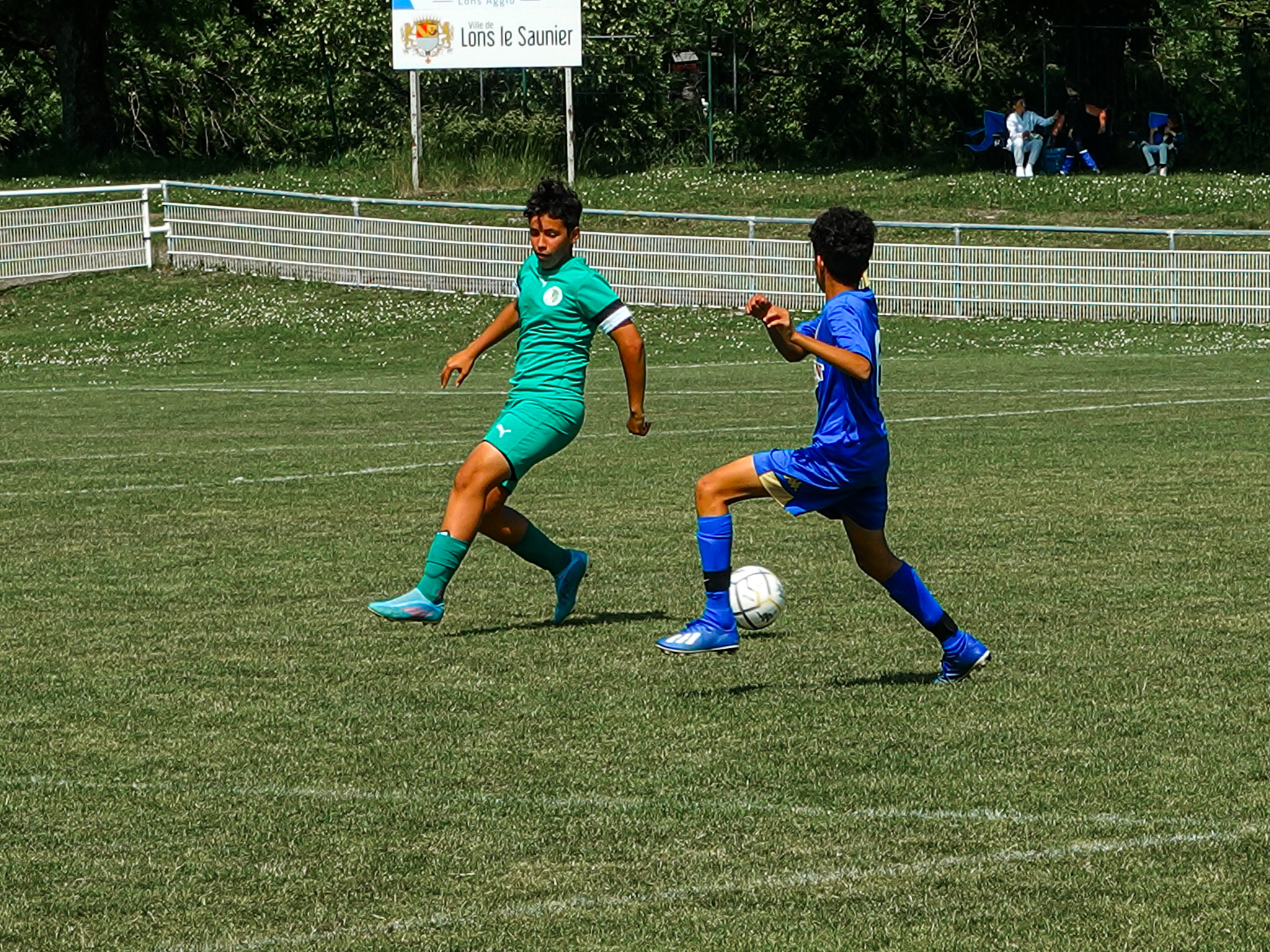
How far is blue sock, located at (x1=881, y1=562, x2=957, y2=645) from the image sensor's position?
7.34 m

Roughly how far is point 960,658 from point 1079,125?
3385 cm

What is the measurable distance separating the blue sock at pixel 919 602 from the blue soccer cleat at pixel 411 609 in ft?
6.83

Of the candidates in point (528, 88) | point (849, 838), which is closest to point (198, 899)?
point (849, 838)

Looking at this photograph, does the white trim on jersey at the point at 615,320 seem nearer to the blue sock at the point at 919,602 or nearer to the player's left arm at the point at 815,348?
the player's left arm at the point at 815,348

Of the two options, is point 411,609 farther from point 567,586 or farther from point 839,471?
point 839,471

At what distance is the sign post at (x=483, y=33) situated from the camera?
34.8 meters

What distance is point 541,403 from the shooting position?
345 inches

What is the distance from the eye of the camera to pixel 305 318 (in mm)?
29781

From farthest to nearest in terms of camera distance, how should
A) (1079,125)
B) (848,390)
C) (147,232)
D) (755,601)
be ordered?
1. (1079,125)
2. (147,232)
3. (755,601)
4. (848,390)

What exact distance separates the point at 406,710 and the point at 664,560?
365cm

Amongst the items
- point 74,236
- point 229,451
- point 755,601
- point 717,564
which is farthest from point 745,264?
point 717,564

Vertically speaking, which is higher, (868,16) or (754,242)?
(868,16)

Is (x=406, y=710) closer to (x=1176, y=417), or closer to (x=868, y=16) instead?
(x=1176, y=417)

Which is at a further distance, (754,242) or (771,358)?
(754,242)
